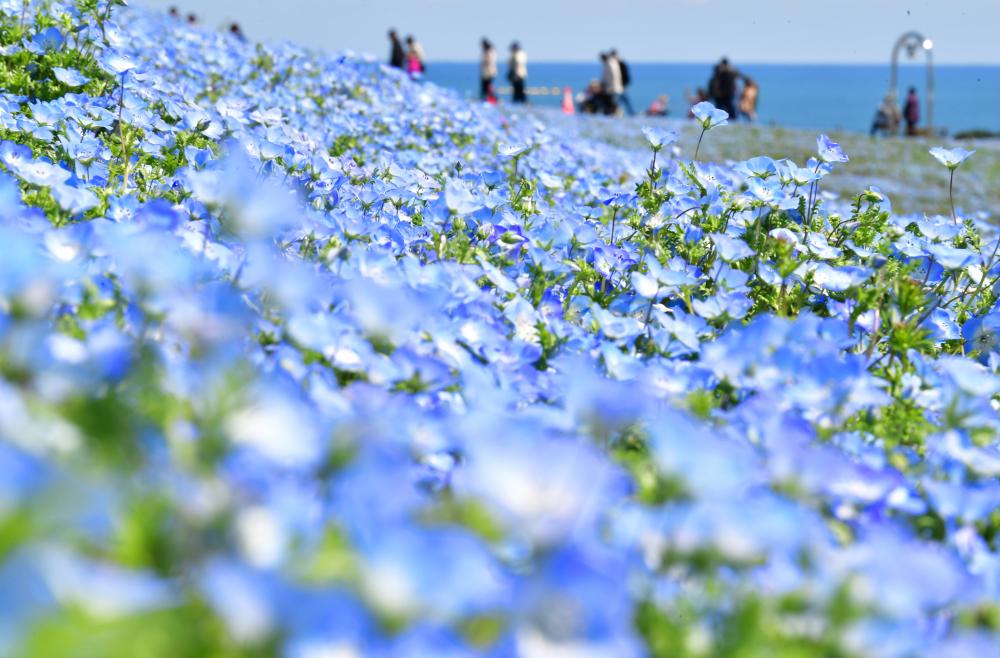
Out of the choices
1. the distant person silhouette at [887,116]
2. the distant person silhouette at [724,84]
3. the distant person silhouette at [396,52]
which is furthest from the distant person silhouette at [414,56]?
the distant person silhouette at [887,116]

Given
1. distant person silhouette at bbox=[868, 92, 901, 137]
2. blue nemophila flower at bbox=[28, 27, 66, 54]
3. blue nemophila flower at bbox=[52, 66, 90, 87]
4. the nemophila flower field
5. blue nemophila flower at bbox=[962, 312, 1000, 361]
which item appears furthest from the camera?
distant person silhouette at bbox=[868, 92, 901, 137]

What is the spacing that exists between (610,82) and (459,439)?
2080 cm

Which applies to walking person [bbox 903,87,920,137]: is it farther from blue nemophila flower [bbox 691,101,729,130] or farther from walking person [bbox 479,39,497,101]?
blue nemophila flower [bbox 691,101,729,130]

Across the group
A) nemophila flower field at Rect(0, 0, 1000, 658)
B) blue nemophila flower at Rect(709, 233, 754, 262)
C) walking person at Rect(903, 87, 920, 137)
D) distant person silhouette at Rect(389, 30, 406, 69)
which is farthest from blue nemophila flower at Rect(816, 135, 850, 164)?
walking person at Rect(903, 87, 920, 137)

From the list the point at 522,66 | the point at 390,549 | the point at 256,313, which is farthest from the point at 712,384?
the point at 522,66

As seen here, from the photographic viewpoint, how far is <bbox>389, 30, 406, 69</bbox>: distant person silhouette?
18.9m

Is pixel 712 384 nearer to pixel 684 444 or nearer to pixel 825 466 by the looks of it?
pixel 825 466

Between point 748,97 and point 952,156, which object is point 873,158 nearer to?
point 748,97

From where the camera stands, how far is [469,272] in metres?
2.10

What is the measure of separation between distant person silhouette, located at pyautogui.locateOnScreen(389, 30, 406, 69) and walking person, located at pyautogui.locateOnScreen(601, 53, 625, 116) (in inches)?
184

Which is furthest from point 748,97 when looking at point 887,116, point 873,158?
point 873,158

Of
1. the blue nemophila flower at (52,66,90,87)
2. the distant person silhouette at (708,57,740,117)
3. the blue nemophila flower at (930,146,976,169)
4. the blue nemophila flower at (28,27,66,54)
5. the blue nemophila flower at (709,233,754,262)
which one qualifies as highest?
the distant person silhouette at (708,57,740,117)

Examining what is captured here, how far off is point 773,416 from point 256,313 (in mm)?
929

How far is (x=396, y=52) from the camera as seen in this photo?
19.2 metres
